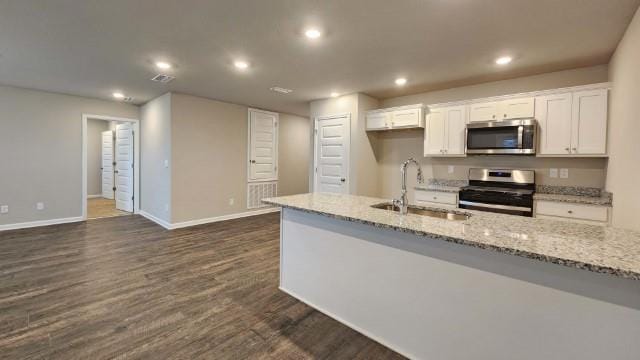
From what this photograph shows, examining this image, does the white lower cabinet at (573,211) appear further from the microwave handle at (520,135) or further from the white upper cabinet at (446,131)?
the white upper cabinet at (446,131)

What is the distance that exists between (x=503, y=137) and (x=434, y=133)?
90cm

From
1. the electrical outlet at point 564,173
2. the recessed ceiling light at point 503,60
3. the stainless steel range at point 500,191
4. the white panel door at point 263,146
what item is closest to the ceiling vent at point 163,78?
the white panel door at point 263,146

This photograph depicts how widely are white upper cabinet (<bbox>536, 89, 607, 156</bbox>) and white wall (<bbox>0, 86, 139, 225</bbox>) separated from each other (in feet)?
24.4

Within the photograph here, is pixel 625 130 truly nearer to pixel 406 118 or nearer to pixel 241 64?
pixel 406 118

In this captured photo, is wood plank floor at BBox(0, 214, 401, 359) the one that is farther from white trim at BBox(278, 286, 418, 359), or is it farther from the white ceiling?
the white ceiling

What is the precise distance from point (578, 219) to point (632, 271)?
259cm

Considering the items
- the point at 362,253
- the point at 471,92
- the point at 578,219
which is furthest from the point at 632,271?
the point at 471,92

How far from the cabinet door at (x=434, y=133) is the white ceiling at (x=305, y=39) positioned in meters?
0.47

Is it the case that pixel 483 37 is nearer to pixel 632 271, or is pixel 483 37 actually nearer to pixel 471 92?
pixel 471 92

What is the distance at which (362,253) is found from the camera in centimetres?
207

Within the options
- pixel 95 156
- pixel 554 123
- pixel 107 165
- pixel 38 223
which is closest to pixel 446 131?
pixel 554 123

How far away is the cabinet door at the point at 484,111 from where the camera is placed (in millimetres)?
3664

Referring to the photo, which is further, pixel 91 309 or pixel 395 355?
pixel 91 309

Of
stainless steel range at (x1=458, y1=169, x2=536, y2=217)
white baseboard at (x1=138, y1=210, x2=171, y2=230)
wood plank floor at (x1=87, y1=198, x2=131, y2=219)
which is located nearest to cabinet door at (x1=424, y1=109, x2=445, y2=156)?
stainless steel range at (x1=458, y1=169, x2=536, y2=217)
